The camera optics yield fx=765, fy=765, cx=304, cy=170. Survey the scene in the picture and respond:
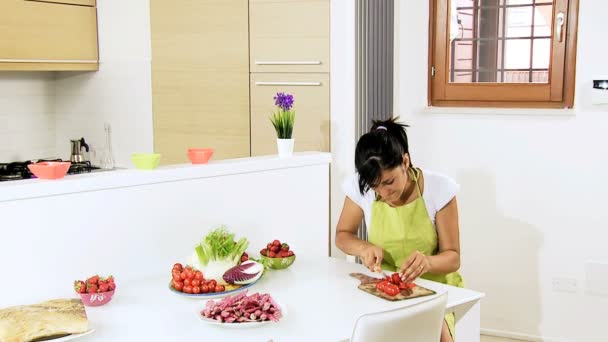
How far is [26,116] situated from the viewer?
4.57 m

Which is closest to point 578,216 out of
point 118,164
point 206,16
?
point 206,16

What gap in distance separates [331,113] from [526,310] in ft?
4.68

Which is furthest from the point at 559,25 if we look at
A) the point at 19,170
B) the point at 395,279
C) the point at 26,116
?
the point at 26,116

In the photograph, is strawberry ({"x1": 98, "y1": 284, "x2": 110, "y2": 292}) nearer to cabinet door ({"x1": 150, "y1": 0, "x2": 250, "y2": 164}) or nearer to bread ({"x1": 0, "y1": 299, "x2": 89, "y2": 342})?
bread ({"x1": 0, "y1": 299, "x2": 89, "y2": 342})

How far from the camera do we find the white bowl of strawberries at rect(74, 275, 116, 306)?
2090 mm

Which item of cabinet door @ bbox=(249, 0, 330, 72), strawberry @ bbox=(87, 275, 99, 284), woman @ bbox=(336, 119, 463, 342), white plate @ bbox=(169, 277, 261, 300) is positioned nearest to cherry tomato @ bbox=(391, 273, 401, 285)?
woman @ bbox=(336, 119, 463, 342)

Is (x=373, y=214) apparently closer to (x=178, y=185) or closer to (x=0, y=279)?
(x=178, y=185)

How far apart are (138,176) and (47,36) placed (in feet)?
6.98

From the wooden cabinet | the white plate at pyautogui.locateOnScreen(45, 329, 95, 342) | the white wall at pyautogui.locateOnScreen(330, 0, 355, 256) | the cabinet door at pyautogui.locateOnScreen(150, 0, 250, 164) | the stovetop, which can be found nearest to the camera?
the white plate at pyautogui.locateOnScreen(45, 329, 95, 342)

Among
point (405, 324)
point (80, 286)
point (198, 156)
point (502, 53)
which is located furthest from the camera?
point (502, 53)

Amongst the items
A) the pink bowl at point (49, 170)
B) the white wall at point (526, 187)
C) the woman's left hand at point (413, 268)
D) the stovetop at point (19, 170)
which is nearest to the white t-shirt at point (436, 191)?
the woman's left hand at point (413, 268)

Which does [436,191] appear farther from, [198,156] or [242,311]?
[242,311]

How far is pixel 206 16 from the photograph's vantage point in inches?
153

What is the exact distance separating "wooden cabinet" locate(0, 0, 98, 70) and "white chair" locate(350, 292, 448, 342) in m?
3.00
